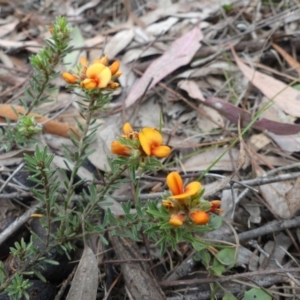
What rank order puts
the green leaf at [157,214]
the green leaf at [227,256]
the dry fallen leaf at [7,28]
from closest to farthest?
the green leaf at [157,214] < the green leaf at [227,256] < the dry fallen leaf at [7,28]

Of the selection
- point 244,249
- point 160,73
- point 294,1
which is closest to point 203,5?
point 294,1

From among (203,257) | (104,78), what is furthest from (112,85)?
(203,257)

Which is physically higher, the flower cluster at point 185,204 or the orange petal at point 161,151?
the orange petal at point 161,151

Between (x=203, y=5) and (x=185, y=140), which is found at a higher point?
(x=203, y=5)

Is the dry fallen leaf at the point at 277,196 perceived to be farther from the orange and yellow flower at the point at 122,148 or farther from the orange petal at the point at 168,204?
the orange and yellow flower at the point at 122,148

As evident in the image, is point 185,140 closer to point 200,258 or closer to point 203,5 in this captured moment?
point 200,258

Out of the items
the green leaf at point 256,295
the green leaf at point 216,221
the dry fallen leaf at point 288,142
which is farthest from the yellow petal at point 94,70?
the dry fallen leaf at point 288,142

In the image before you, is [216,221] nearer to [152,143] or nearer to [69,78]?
[152,143]
